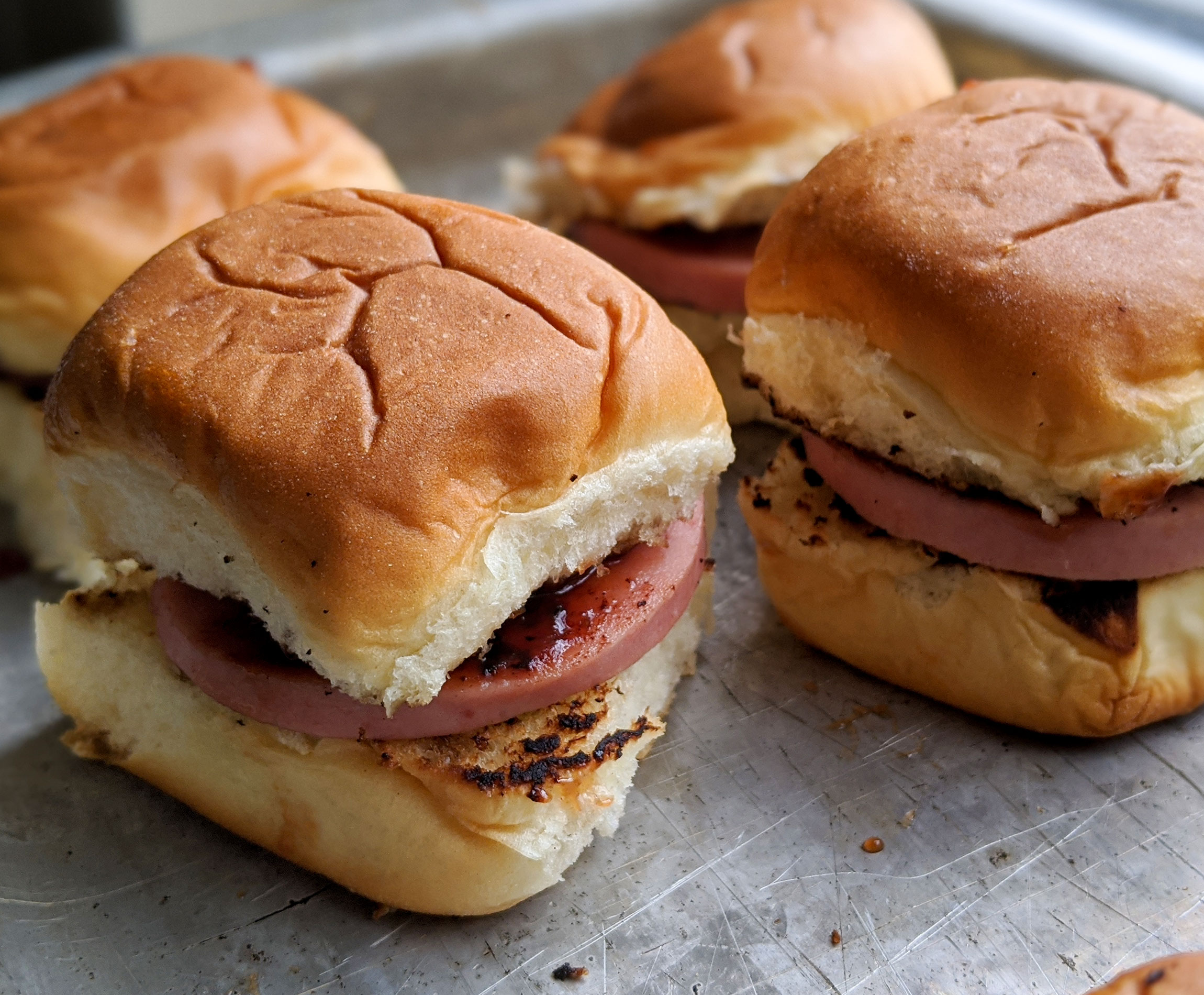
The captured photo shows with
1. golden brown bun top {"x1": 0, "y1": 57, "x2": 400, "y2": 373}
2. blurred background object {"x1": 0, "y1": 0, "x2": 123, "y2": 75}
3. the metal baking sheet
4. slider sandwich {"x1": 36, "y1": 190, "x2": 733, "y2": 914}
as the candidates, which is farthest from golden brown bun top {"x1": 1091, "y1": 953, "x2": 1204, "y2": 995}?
blurred background object {"x1": 0, "y1": 0, "x2": 123, "y2": 75}

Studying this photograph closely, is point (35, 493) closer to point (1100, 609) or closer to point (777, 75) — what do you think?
point (777, 75)

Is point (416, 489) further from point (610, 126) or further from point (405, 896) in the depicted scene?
point (610, 126)

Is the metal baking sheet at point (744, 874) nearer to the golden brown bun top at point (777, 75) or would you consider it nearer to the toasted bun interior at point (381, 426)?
the toasted bun interior at point (381, 426)

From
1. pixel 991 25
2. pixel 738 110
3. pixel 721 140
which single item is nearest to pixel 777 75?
pixel 738 110

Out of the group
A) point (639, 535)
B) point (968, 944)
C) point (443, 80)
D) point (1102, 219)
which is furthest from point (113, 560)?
point (443, 80)

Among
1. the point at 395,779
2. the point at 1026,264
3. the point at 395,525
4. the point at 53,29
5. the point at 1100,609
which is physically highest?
the point at 1026,264

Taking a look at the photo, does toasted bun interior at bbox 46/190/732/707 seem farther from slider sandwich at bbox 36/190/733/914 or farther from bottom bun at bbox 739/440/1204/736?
bottom bun at bbox 739/440/1204/736
